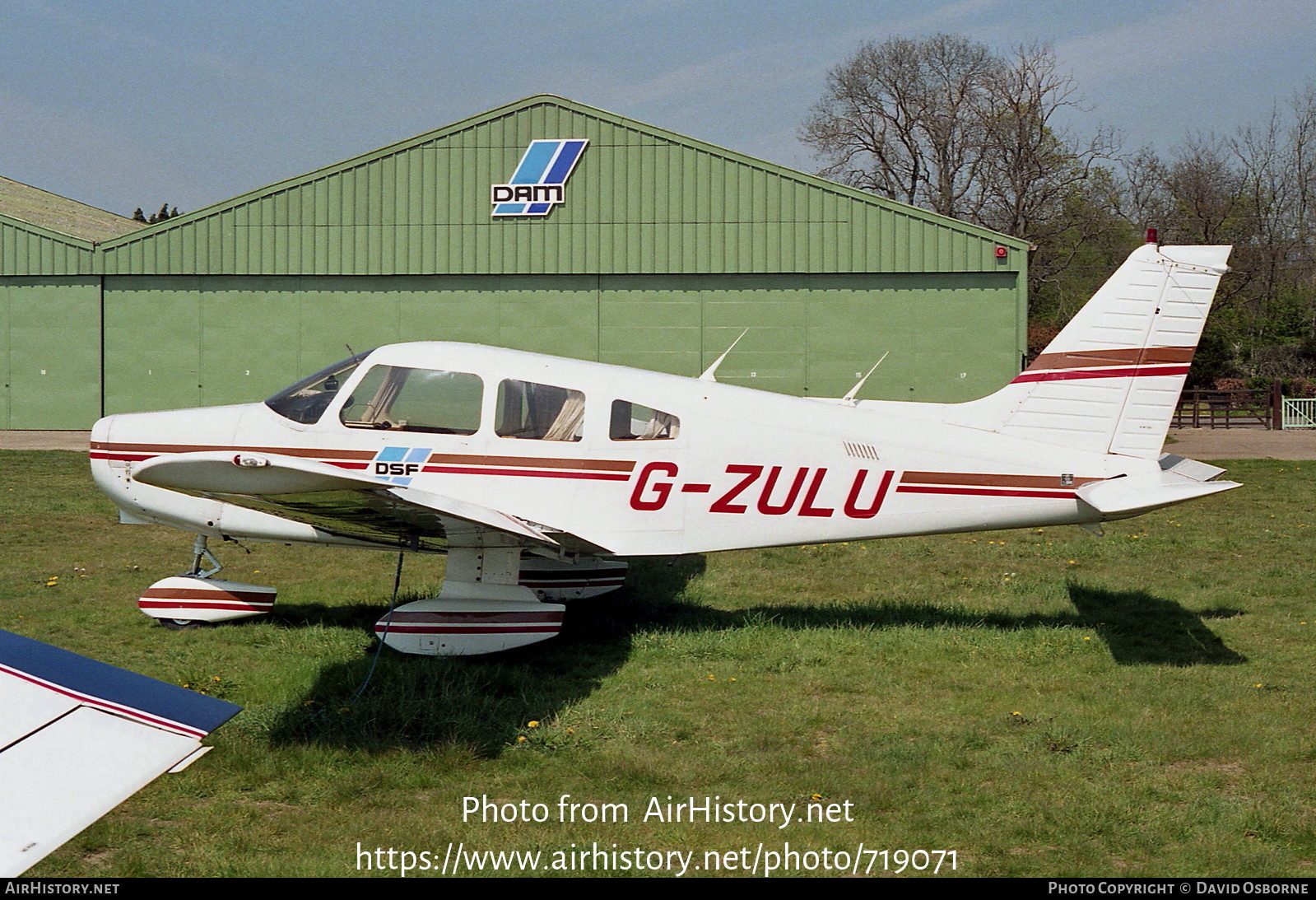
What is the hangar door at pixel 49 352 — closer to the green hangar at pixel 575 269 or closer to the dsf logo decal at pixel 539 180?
the green hangar at pixel 575 269

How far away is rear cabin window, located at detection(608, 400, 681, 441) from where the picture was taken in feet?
25.0

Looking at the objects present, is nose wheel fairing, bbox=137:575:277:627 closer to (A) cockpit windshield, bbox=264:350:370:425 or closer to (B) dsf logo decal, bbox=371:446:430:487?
(A) cockpit windshield, bbox=264:350:370:425

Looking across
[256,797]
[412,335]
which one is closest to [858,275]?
[412,335]

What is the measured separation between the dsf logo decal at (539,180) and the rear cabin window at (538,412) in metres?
17.8

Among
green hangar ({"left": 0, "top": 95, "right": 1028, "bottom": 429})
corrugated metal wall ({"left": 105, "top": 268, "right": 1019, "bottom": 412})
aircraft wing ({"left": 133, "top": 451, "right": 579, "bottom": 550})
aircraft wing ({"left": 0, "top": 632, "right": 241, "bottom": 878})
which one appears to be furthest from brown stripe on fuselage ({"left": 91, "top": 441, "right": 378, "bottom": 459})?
green hangar ({"left": 0, "top": 95, "right": 1028, "bottom": 429})

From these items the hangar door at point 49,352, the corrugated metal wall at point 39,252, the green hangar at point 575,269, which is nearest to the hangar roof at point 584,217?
the green hangar at point 575,269

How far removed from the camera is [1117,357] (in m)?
7.53

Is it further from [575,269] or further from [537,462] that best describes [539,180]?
[537,462]

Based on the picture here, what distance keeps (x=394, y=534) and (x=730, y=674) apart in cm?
248

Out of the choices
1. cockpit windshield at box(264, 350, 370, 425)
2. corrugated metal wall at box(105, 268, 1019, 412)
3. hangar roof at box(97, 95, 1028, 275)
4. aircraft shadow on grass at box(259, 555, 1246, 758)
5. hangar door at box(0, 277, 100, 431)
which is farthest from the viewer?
hangar door at box(0, 277, 100, 431)

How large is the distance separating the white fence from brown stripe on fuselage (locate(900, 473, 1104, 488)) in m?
29.4

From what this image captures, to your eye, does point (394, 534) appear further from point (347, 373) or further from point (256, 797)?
point (256, 797)

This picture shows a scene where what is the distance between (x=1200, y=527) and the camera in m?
13.1

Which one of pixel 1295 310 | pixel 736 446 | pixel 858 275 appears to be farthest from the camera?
pixel 1295 310
